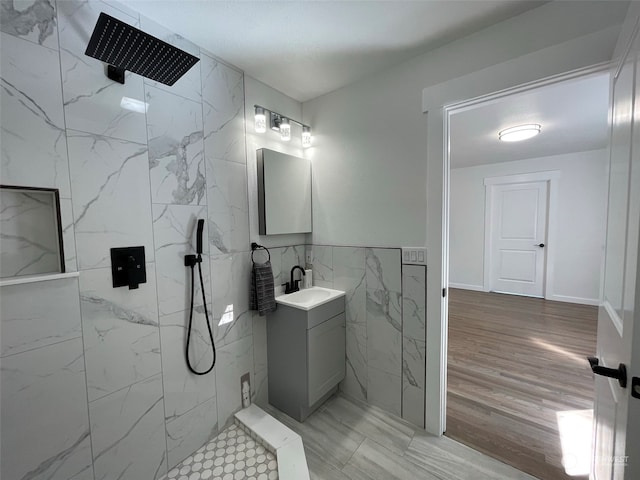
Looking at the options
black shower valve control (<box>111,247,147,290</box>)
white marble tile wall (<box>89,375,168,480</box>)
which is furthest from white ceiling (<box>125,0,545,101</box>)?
white marble tile wall (<box>89,375,168,480</box>)

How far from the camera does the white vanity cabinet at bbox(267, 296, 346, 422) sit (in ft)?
6.10

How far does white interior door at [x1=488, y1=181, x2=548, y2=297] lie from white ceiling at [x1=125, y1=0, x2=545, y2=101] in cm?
435

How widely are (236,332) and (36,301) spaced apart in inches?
42.1

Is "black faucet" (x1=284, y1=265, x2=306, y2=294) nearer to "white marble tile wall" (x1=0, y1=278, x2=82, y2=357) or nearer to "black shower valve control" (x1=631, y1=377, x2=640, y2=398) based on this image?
"white marble tile wall" (x1=0, y1=278, x2=82, y2=357)

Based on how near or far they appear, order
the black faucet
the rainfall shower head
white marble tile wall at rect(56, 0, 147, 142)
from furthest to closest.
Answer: the black faucet
white marble tile wall at rect(56, 0, 147, 142)
the rainfall shower head

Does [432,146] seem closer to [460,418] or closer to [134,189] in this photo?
[134,189]

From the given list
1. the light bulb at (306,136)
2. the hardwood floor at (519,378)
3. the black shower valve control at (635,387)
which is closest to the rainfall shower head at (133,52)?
the light bulb at (306,136)

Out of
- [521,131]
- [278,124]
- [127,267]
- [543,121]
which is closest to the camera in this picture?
[127,267]

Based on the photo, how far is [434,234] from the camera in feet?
5.59

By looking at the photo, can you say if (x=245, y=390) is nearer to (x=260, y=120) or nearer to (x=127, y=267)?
(x=127, y=267)

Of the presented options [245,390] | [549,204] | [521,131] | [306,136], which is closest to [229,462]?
[245,390]

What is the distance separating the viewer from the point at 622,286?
2.77 feet

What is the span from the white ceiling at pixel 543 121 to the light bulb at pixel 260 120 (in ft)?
4.70

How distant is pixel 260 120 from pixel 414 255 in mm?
1490
